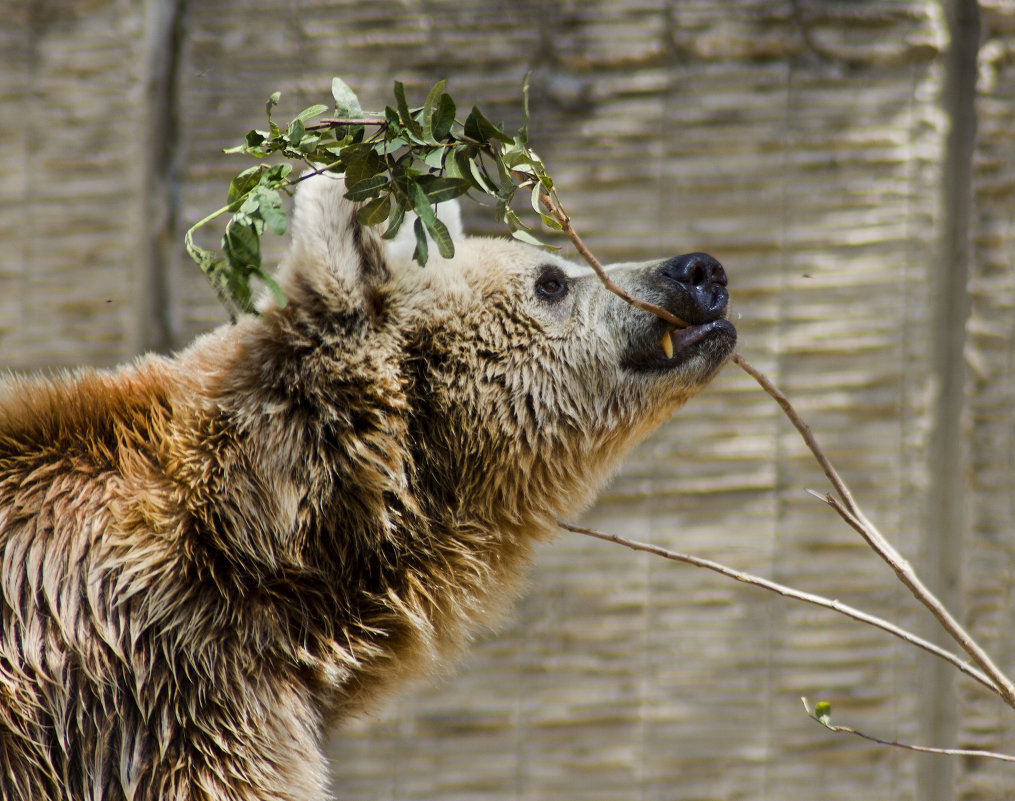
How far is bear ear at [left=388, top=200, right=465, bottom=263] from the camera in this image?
2.66m

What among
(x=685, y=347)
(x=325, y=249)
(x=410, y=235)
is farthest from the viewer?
(x=410, y=235)

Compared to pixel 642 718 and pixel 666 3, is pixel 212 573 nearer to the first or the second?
pixel 642 718

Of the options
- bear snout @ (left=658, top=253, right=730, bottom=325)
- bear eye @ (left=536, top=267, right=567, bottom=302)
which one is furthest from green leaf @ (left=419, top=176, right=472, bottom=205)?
bear snout @ (left=658, top=253, right=730, bottom=325)

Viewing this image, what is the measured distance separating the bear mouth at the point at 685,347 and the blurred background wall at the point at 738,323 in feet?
4.40

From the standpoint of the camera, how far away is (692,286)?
8.97ft

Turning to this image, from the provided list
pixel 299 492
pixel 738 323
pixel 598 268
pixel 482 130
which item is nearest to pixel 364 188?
pixel 482 130

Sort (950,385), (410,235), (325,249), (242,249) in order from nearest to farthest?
(242,249) → (325,249) → (410,235) → (950,385)

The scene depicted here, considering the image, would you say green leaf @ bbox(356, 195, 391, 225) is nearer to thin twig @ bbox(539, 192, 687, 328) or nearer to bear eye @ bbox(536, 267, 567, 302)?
thin twig @ bbox(539, 192, 687, 328)

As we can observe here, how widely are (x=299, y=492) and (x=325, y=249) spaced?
0.54m

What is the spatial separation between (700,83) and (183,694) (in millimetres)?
3001

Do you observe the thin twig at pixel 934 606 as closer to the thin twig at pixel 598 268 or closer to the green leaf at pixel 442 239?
the thin twig at pixel 598 268

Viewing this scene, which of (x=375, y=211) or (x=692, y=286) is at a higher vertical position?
(x=375, y=211)

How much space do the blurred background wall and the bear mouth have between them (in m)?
1.34

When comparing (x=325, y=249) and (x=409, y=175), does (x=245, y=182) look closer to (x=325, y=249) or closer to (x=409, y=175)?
(x=325, y=249)
